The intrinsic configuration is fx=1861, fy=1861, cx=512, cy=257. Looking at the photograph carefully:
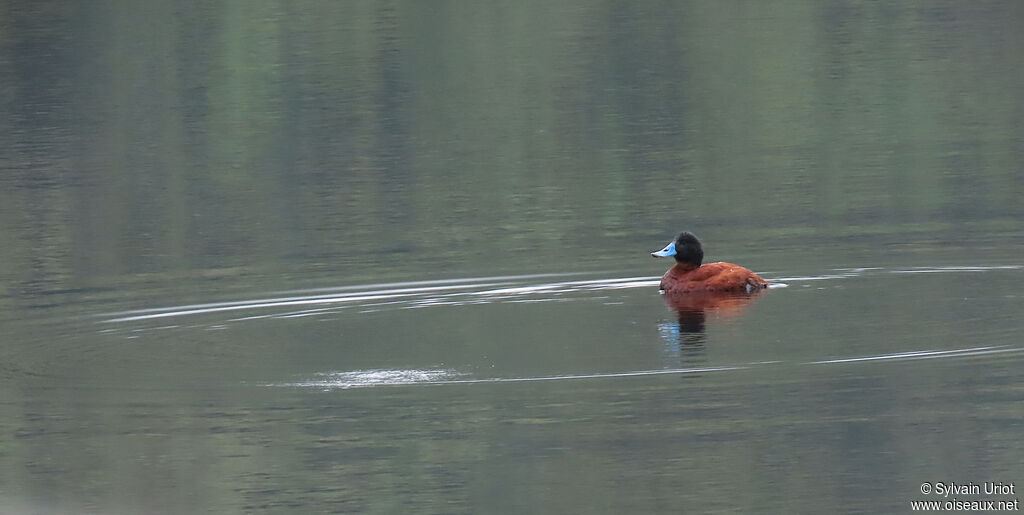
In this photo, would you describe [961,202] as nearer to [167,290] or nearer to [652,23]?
[167,290]

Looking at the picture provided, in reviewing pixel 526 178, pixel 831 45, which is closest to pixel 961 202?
pixel 526 178

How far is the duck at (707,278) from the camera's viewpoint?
14.8 m

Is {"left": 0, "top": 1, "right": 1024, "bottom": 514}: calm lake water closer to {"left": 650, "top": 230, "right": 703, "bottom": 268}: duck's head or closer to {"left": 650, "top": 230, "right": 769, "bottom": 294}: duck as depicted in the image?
{"left": 650, "top": 230, "right": 769, "bottom": 294}: duck

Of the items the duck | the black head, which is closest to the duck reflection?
the duck

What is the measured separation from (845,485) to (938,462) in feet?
1.96

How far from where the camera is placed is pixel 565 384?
1158cm

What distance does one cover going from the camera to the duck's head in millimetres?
15531

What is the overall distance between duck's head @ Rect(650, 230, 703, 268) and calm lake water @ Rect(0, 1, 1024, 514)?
594mm

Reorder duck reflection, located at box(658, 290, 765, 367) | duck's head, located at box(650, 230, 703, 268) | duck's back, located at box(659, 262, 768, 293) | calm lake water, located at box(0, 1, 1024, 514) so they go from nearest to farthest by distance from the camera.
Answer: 1. calm lake water, located at box(0, 1, 1024, 514)
2. duck reflection, located at box(658, 290, 765, 367)
3. duck's back, located at box(659, 262, 768, 293)
4. duck's head, located at box(650, 230, 703, 268)

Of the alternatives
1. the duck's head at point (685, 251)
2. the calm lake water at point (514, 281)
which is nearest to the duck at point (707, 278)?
the duck's head at point (685, 251)

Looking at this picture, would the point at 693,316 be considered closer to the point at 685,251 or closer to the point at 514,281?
the point at 685,251

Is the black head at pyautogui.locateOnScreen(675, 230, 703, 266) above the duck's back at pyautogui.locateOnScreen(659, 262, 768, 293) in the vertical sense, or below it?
above

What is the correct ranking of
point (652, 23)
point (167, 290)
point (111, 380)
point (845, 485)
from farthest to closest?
point (652, 23) → point (167, 290) → point (111, 380) → point (845, 485)

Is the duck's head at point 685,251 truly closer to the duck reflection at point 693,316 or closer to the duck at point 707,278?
the duck at point 707,278
